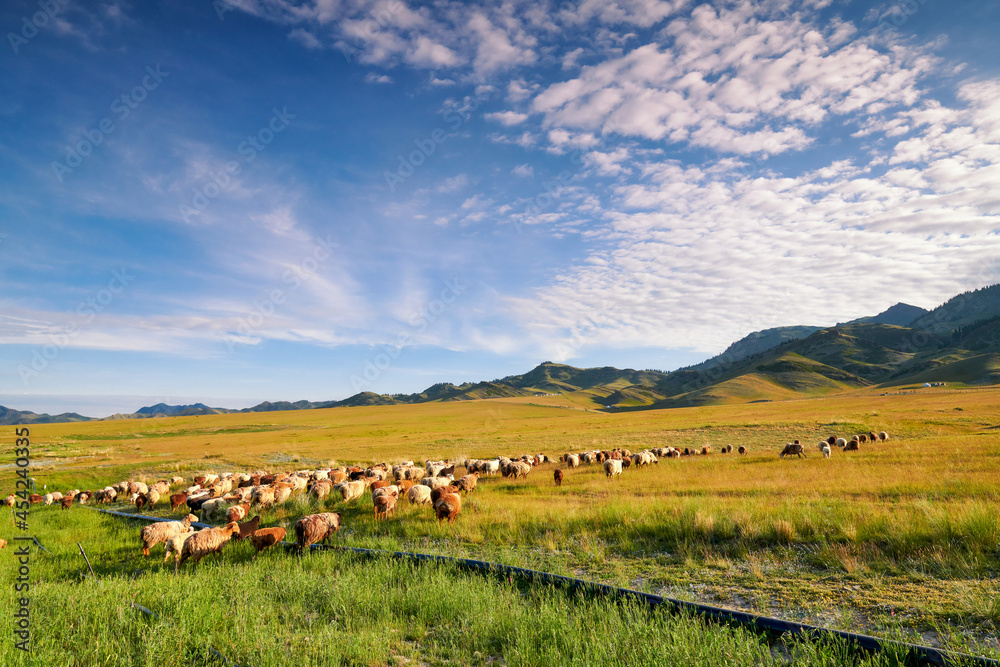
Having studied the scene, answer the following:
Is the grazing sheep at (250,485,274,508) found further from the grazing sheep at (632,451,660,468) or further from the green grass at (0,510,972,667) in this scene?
the grazing sheep at (632,451,660,468)

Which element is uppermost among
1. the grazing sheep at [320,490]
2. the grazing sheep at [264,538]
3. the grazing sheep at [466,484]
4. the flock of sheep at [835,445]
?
the grazing sheep at [264,538]

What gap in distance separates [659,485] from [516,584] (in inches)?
A: 470

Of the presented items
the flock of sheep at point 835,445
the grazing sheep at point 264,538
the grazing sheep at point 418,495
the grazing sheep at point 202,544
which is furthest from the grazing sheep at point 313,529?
the flock of sheep at point 835,445

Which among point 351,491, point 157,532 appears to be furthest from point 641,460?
point 157,532

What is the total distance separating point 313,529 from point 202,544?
2.34 m

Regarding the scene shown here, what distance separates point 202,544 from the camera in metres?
9.75

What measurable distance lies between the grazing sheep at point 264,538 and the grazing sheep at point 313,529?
49 cm

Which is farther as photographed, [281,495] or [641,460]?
[641,460]

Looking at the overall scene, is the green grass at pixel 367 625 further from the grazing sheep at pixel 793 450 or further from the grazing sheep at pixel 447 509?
the grazing sheep at pixel 793 450

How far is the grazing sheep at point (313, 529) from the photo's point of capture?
10.5m

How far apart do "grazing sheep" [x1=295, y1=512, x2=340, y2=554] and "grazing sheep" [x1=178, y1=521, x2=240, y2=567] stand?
5.50 ft

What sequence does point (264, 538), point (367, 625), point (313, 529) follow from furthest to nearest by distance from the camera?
point (313, 529) → point (264, 538) → point (367, 625)

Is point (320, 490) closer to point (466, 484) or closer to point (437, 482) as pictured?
point (437, 482)

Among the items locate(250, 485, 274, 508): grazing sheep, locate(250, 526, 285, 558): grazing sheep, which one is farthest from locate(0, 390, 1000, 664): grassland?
locate(250, 485, 274, 508): grazing sheep
